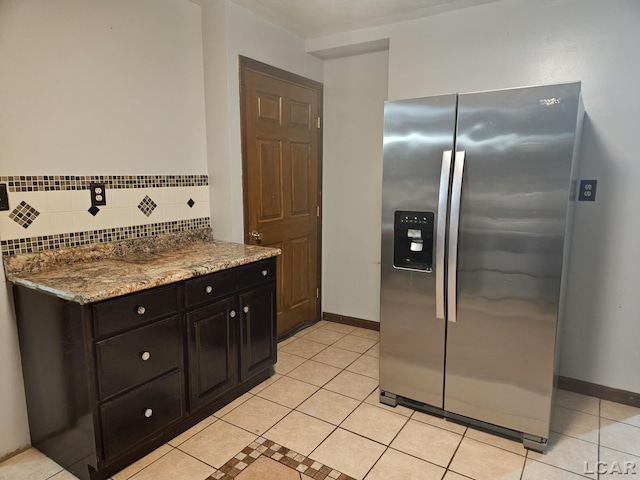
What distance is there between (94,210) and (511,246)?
2159 millimetres

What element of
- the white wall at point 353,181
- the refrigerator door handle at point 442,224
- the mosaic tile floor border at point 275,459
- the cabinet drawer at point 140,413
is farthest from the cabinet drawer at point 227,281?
the white wall at point 353,181

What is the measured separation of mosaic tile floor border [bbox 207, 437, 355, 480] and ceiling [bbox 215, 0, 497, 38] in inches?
102

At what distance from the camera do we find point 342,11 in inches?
109

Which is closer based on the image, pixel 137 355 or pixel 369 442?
pixel 137 355

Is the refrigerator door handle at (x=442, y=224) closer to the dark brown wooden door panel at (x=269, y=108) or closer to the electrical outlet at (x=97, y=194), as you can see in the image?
the dark brown wooden door panel at (x=269, y=108)

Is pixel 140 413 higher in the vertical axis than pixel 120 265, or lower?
lower

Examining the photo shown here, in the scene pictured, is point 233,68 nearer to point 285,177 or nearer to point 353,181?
point 285,177

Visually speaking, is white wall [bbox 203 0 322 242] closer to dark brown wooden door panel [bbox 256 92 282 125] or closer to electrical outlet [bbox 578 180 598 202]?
dark brown wooden door panel [bbox 256 92 282 125]

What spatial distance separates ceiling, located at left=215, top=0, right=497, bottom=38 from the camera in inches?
103

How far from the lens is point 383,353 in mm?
2420

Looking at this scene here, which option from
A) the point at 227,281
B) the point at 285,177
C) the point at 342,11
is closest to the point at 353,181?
the point at 285,177

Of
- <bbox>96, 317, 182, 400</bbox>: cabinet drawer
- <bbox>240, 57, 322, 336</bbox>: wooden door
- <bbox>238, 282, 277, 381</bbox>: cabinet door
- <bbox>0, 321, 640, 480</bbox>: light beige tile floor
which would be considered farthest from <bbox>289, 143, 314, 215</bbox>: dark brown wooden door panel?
<bbox>96, 317, 182, 400</bbox>: cabinet drawer

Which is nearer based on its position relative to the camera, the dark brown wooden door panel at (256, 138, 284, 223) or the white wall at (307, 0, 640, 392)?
the white wall at (307, 0, 640, 392)

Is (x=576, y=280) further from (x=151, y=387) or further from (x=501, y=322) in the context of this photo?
(x=151, y=387)
